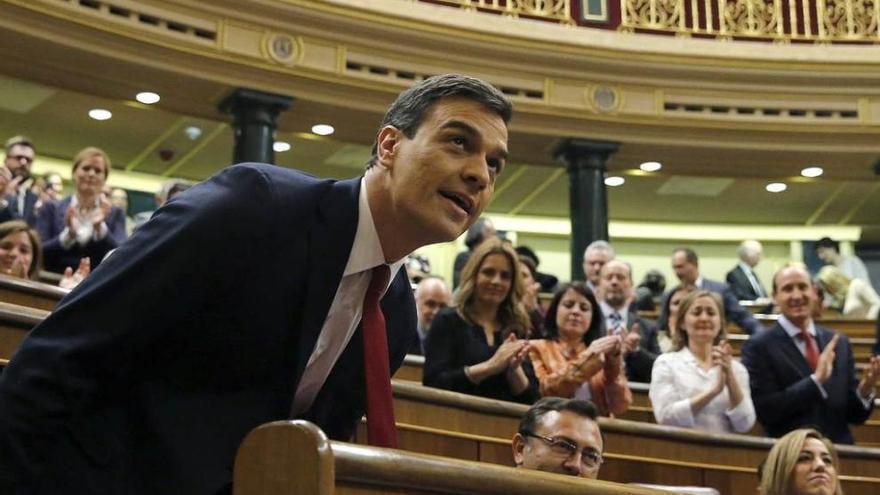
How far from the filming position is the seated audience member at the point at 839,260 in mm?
7965

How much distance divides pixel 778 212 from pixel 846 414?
646cm

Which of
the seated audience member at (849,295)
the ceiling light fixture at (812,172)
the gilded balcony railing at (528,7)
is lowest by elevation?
the seated audience member at (849,295)

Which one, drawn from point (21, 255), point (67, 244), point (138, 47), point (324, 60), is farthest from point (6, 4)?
point (21, 255)

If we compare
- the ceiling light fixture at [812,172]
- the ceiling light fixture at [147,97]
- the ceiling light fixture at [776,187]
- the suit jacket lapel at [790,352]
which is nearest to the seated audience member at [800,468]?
the suit jacket lapel at [790,352]

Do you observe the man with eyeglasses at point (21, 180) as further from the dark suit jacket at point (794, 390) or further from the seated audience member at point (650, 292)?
the seated audience member at point (650, 292)

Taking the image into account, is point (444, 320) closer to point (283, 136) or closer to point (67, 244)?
point (67, 244)

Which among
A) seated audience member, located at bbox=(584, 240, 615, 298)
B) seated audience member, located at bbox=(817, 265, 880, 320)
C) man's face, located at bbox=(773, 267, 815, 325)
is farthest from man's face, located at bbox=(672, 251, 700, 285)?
seated audience member, located at bbox=(817, 265, 880, 320)

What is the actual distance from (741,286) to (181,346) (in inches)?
244

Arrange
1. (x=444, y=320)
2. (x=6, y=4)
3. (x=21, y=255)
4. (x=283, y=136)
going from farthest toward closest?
(x=283, y=136) < (x=6, y=4) < (x=21, y=255) < (x=444, y=320)

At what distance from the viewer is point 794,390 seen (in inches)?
135

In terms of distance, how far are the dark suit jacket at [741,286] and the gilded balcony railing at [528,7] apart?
2018 mm

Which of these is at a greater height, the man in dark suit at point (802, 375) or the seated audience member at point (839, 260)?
the seated audience member at point (839, 260)

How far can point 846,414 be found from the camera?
141 inches

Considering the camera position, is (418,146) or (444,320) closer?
(418,146)
